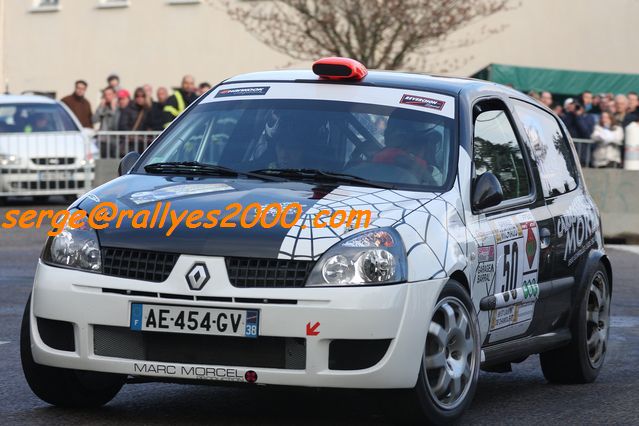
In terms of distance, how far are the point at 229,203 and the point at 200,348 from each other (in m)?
0.64

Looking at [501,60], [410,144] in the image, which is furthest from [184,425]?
[501,60]

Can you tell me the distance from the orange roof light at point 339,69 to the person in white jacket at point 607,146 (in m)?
13.1

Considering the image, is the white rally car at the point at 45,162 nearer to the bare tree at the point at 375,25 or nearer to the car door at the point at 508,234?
the bare tree at the point at 375,25

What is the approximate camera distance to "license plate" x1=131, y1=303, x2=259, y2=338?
6.23 meters

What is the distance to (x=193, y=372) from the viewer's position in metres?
6.35

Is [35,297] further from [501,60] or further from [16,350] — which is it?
[501,60]

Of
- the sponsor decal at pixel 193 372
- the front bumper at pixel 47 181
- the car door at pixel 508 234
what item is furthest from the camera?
the front bumper at pixel 47 181

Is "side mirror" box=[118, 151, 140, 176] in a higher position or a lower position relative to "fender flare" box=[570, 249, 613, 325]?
higher

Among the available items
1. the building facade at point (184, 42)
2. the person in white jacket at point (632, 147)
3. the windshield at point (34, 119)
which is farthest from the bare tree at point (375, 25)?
the person in white jacket at point (632, 147)

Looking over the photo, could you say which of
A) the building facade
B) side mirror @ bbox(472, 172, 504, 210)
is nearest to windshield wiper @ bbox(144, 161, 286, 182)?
side mirror @ bbox(472, 172, 504, 210)

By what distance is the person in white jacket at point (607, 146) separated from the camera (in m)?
20.5

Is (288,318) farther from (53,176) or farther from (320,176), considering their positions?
(53,176)

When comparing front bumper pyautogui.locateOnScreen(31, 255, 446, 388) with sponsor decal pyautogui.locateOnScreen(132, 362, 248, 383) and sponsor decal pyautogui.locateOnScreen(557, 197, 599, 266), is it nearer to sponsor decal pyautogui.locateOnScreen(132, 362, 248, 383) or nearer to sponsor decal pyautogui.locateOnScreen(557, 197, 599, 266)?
sponsor decal pyautogui.locateOnScreen(132, 362, 248, 383)

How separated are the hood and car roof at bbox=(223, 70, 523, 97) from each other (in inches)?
37.4
